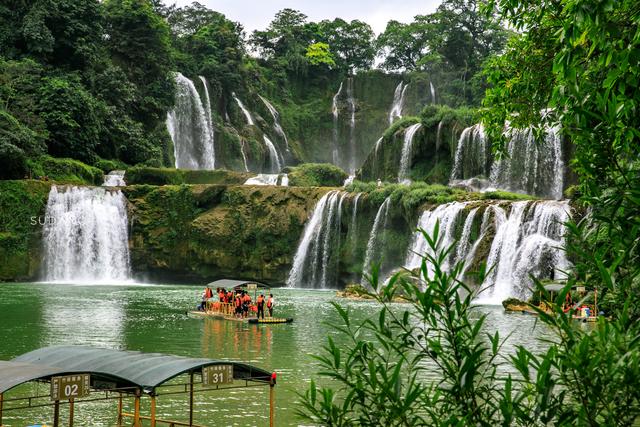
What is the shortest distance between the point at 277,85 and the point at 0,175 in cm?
3437

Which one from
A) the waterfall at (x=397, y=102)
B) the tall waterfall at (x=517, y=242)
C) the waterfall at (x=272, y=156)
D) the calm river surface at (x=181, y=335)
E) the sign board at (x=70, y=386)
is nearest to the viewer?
the sign board at (x=70, y=386)

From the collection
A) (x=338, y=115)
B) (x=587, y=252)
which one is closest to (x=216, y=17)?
(x=338, y=115)

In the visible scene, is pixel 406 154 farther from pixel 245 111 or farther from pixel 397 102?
pixel 397 102

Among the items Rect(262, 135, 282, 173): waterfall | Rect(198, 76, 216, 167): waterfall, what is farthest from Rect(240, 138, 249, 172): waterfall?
Rect(262, 135, 282, 173): waterfall

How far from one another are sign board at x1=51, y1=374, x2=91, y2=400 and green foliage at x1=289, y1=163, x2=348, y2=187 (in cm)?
4387

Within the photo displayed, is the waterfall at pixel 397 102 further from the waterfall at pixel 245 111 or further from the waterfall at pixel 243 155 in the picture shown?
the waterfall at pixel 243 155

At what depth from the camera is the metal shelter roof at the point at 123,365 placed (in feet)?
31.7

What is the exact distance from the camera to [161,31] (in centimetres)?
6103

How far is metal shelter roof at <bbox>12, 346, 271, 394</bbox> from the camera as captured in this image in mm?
9656

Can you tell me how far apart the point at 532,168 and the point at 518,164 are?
92cm

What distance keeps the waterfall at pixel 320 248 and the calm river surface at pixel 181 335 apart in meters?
9.21

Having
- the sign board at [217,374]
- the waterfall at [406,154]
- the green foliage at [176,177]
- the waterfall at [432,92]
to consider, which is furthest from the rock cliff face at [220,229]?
the sign board at [217,374]

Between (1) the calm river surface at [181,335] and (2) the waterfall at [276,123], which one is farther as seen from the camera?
(2) the waterfall at [276,123]

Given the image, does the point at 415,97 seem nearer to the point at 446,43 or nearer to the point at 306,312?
the point at 446,43
